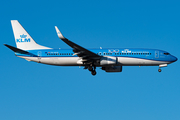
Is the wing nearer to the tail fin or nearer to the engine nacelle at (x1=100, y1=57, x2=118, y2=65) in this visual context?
the engine nacelle at (x1=100, y1=57, x2=118, y2=65)

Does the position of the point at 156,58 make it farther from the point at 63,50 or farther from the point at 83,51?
the point at 63,50

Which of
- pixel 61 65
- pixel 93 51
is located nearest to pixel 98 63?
pixel 93 51

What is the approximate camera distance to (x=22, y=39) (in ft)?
191

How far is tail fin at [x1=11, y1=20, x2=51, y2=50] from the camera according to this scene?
5712 cm

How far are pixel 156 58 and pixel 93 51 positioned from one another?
443 inches

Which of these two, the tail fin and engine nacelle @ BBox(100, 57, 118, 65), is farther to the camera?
the tail fin

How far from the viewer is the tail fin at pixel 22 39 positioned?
187ft

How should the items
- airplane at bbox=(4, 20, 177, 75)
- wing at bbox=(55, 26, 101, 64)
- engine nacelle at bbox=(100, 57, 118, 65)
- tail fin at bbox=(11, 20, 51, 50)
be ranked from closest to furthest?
wing at bbox=(55, 26, 101, 64), engine nacelle at bbox=(100, 57, 118, 65), airplane at bbox=(4, 20, 177, 75), tail fin at bbox=(11, 20, 51, 50)

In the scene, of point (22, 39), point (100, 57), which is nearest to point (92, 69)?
point (100, 57)

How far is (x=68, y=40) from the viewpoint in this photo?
46562mm

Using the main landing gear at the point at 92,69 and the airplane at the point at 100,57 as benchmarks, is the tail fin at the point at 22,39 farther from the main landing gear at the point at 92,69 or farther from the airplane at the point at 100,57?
the main landing gear at the point at 92,69

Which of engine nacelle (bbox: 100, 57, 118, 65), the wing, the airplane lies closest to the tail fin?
the airplane

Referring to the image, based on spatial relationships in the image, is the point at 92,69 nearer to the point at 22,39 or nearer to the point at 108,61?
the point at 108,61

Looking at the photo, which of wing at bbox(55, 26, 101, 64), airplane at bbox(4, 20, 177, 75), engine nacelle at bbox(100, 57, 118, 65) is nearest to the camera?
wing at bbox(55, 26, 101, 64)
